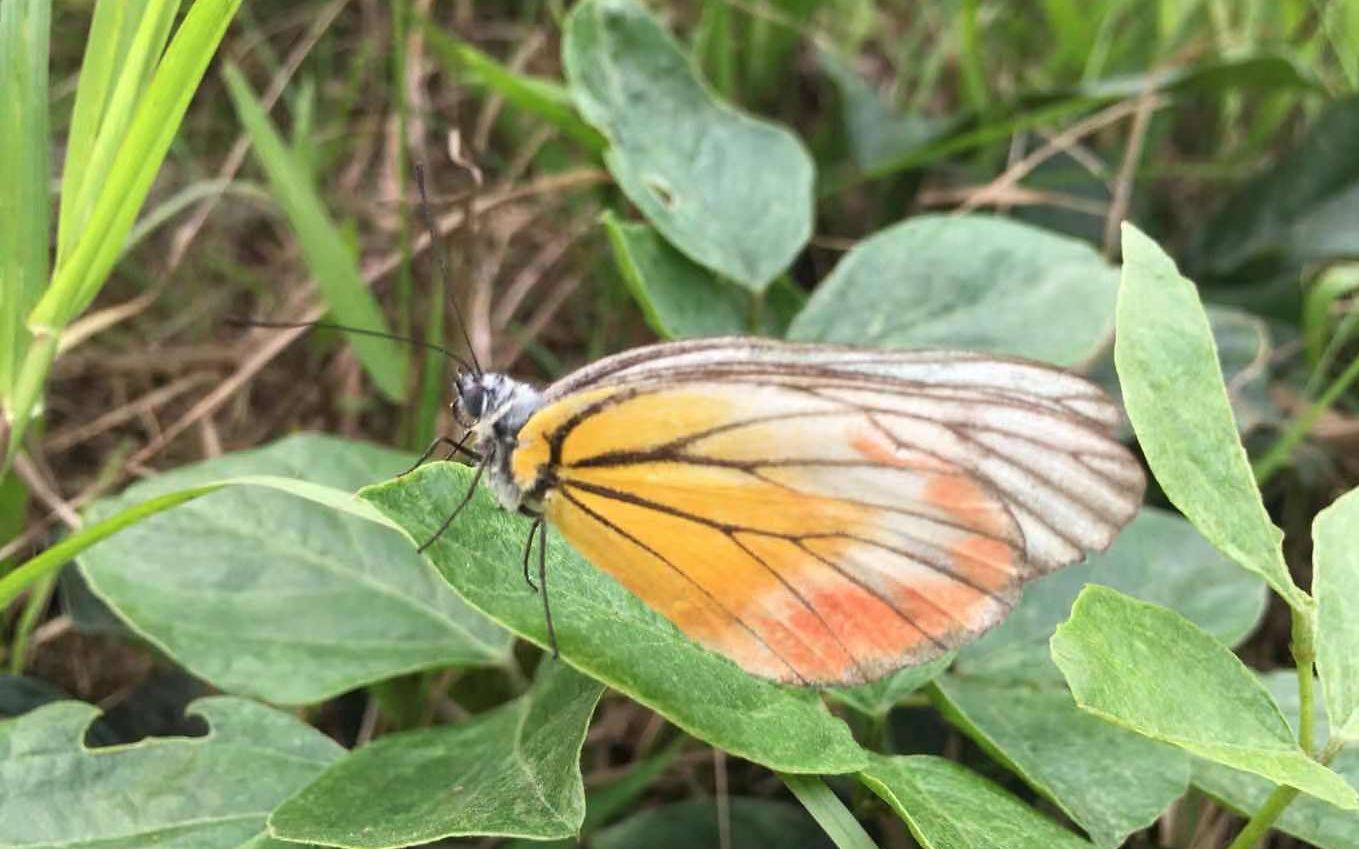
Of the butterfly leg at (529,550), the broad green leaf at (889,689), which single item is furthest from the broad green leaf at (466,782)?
the broad green leaf at (889,689)

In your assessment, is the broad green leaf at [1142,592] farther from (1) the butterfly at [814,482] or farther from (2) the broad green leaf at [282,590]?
(2) the broad green leaf at [282,590]

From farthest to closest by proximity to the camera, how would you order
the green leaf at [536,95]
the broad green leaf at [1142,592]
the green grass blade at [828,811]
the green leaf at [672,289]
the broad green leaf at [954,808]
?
1. the green leaf at [536,95]
2. the green leaf at [672,289]
3. the broad green leaf at [1142,592]
4. the green grass blade at [828,811]
5. the broad green leaf at [954,808]

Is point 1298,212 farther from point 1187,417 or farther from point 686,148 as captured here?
point 1187,417

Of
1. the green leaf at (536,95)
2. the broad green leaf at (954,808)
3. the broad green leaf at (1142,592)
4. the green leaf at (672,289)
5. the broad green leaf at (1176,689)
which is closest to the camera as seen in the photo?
the broad green leaf at (1176,689)

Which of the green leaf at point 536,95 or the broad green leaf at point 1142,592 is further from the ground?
the green leaf at point 536,95

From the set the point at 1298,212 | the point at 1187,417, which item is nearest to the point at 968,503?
the point at 1187,417

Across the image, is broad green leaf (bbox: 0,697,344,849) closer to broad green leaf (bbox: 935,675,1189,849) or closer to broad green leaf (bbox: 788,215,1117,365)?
broad green leaf (bbox: 935,675,1189,849)

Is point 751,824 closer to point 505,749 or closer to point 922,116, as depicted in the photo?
point 505,749
